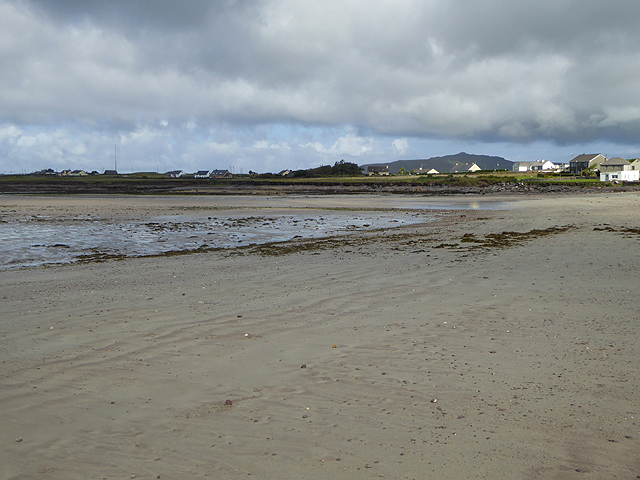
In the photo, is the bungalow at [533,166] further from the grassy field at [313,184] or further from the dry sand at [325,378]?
the dry sand at [325,378]

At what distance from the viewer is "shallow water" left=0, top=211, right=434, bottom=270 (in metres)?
14.4

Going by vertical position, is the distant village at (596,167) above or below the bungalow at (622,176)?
above

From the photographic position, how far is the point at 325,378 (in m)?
4.70

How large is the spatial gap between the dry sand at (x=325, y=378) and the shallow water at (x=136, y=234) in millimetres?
5285

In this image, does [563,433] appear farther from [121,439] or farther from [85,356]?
[85,356]

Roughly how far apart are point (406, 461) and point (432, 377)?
1.42 metres

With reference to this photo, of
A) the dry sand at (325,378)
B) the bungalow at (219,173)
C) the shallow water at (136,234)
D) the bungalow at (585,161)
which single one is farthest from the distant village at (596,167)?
the dry sand at (325,378)

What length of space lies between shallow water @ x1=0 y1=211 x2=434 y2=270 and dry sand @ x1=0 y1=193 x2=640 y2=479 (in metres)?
5.28

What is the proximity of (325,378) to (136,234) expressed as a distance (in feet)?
54.8

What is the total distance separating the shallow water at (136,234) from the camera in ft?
47.3

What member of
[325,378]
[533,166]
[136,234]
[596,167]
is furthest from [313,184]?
[533,166]

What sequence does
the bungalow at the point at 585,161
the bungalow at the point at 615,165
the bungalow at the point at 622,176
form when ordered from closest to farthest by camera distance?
the bungalow at the point at 622,176
the bungalow at the point at 615,165
the bungalow at the point at 585,161

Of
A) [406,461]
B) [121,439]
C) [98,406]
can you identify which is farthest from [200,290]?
[406,461]

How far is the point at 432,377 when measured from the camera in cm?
465
